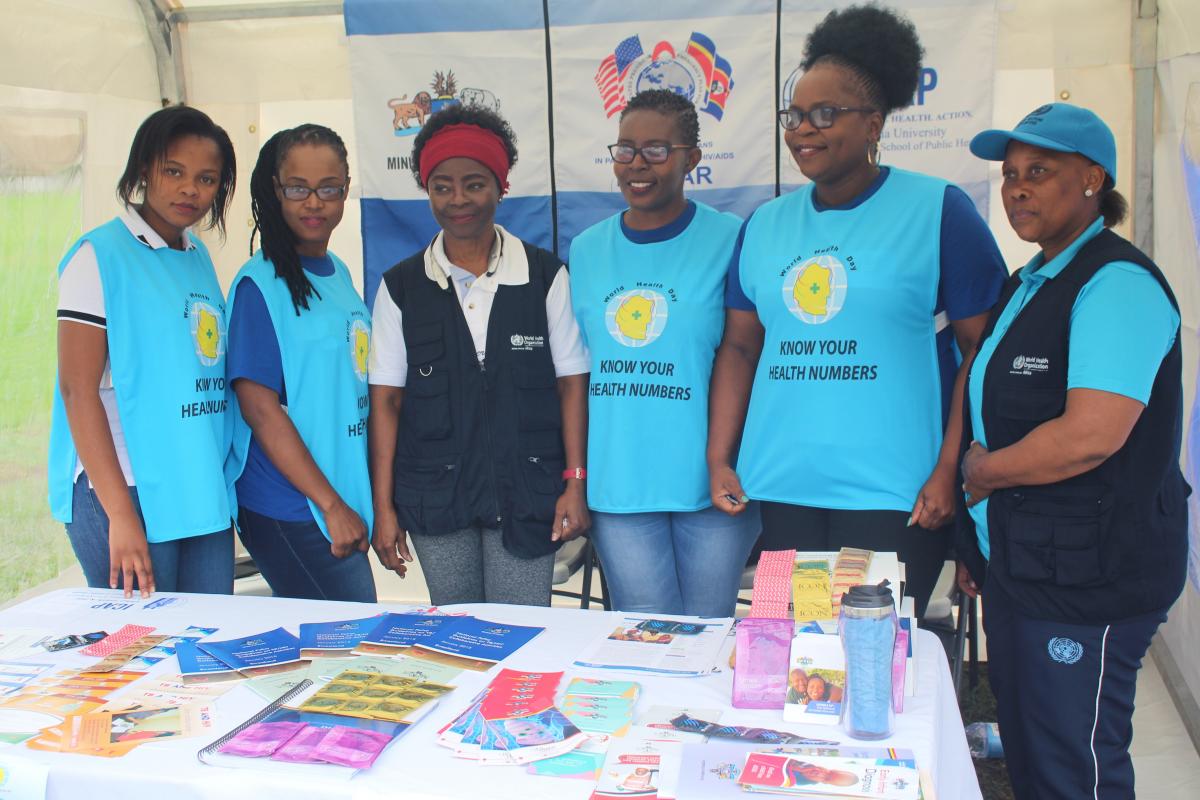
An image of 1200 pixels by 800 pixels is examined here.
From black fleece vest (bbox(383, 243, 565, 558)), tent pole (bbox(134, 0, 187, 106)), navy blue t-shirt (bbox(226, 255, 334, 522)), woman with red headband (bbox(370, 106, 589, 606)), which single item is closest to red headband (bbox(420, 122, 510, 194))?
woman with red headband (bbox(370, 106, 589, 606))

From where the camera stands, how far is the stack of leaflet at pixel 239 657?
5.26 feet

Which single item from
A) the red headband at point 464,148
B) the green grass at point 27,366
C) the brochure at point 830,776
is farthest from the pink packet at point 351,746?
the green grass at point 27,366

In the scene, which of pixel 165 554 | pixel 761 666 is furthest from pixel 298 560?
pixel 761 666

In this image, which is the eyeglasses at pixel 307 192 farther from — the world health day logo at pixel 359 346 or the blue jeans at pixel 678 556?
the blue jeans at pixel 678 556

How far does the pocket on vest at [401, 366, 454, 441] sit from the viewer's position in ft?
7.20

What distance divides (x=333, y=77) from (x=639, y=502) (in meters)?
2.48

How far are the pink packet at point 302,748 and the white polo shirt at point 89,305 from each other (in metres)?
0.93

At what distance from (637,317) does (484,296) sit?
358mm

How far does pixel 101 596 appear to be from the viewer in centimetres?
202

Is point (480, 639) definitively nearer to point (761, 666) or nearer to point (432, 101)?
point (761, 666)

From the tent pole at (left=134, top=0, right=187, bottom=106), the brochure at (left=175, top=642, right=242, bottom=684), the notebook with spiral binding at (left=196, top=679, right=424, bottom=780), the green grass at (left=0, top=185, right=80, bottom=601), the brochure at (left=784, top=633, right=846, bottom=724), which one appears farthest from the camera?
the tent pole at (left=134, top=0, right=187, bottom=106)

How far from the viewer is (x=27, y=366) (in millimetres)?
3178

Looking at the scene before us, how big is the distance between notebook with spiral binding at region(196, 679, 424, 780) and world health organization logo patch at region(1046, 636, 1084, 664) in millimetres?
1099

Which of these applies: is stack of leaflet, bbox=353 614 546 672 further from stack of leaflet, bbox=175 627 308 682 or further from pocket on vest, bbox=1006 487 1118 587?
pocket on vest, bbox=1006 487 1118 587
